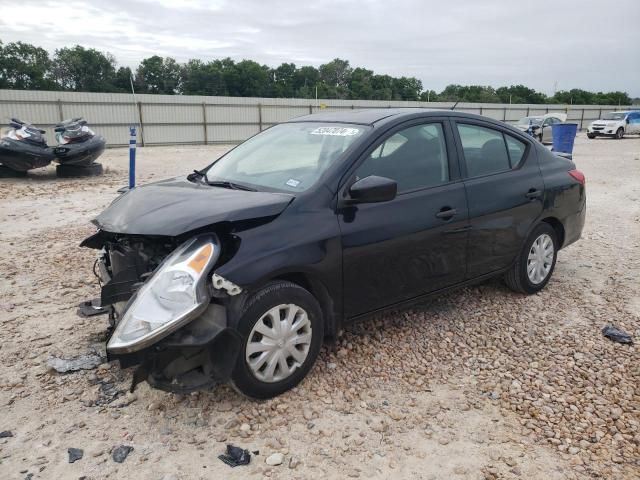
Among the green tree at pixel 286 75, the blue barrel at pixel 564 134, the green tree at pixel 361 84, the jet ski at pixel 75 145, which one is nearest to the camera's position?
the jet ski at pixel 75 145

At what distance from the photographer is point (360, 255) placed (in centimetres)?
339

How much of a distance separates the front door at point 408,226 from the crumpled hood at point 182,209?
0.55 meters

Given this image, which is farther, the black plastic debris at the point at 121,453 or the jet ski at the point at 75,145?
the jet ski at the point at 75,145

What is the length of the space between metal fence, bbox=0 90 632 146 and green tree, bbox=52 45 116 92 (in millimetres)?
39080

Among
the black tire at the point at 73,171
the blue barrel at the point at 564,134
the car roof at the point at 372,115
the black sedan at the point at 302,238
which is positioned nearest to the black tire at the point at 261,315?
the black sedan at the point at 302,238

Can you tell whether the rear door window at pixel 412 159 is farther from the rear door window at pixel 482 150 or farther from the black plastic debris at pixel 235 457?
the black plastic debris at pixel 235 457

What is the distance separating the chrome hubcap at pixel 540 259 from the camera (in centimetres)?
477

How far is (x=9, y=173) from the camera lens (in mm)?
11867

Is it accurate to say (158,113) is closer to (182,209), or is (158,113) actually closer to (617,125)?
(182,209)

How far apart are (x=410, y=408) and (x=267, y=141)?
7.69 feet

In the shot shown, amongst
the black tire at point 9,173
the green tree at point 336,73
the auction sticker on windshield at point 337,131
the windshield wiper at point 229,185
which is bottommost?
the black tire at point 9,173

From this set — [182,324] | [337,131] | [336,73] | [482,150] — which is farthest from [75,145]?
[336,73]

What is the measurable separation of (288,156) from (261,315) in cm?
139

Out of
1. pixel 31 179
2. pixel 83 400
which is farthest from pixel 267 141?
pixel 31 179
